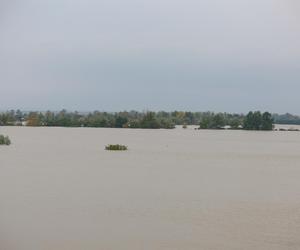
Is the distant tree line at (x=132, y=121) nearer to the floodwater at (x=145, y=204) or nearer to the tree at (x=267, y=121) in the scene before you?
the tree at (x=267, y=121)

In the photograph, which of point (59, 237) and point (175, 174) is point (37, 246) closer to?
point (59, 237)

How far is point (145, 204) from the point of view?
43.9ft

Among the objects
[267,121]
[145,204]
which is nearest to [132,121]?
[267,121]

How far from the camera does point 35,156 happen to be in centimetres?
2473

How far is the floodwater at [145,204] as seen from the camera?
10.1 m

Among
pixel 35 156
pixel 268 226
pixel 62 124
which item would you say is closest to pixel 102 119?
pixel 62 124

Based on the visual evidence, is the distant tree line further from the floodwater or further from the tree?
the floodwater

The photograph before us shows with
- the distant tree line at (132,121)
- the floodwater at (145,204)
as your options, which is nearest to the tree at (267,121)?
the distant tree line at (132,121)

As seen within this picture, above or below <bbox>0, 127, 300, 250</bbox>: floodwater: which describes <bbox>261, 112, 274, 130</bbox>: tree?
above

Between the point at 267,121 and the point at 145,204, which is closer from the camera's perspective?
the point at 145,204

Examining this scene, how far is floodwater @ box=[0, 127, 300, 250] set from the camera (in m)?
10.1

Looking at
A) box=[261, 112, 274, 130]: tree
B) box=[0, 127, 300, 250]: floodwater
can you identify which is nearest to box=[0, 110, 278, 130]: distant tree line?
box=[261, 112, 274, 130]: tree

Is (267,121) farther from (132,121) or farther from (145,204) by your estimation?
(145,204)

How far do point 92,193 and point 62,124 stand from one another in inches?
1810
